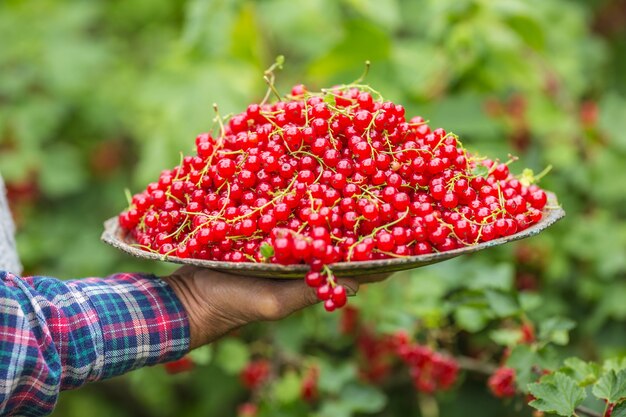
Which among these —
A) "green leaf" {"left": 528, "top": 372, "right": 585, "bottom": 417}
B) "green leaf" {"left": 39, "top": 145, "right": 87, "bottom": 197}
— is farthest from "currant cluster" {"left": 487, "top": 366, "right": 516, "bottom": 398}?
"green leaf" {"left": 39, "top": 145, "right": 87, "bottom": 197}

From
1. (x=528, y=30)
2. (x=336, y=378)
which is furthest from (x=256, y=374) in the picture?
(x=528, y=30)

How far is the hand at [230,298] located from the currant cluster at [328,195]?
112mm

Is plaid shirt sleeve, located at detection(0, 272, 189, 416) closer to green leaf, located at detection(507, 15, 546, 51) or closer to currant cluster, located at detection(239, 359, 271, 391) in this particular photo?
currant cluster, located at detection(239, 359, 271, 391)

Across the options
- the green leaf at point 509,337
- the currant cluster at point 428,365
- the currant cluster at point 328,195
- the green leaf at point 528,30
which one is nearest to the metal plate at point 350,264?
the currant cluster at point 328,195

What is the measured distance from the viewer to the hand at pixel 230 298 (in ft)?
3.92

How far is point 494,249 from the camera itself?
2.26 meters

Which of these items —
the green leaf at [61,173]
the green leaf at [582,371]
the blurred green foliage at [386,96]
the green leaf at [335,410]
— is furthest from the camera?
the green leaf at [61,173]

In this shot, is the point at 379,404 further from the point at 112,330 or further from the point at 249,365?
the point at 112,330

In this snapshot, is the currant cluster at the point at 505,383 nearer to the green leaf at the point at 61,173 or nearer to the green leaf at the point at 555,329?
the green leaf at the point at 555,329

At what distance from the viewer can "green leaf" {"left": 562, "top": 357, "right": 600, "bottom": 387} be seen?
4.24 ft

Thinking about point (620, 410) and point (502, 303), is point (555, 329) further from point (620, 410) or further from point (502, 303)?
point (620, 410)

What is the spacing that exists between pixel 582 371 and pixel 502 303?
228mm

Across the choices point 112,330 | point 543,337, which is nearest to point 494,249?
point 543,337

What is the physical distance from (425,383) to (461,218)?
804mm
